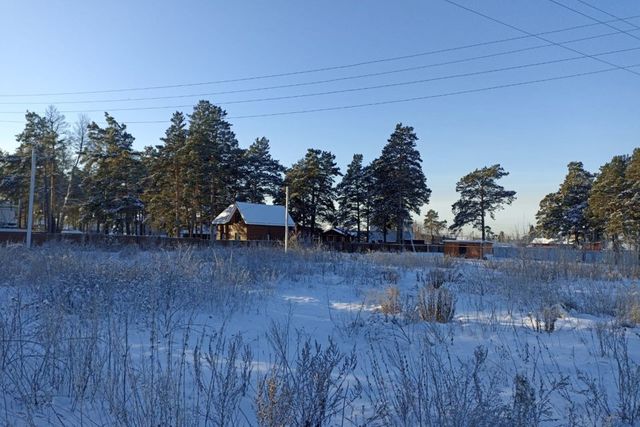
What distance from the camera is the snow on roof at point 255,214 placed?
39.9m

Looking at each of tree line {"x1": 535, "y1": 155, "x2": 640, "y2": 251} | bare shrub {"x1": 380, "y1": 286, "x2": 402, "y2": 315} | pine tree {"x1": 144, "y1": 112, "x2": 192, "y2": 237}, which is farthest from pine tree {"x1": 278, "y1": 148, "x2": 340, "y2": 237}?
bare shrub {"x1": 380, "y1": 286, "x2": 402, "y2": 315}

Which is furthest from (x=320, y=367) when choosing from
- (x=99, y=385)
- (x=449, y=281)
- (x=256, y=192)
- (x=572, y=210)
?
(x=572, y=210)

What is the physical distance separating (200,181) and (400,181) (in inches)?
724

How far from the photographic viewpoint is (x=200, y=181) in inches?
1428

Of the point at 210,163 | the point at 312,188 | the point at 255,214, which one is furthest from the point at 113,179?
the point at 312,188

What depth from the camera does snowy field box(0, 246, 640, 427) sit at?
2.55 m

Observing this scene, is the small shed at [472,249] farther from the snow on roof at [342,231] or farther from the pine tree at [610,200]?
the snow on roof at [342,231]

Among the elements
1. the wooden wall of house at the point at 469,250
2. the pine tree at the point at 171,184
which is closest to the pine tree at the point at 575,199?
the wooden wall of house at the point at 469,250

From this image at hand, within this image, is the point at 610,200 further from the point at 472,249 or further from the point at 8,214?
the point at 8,214

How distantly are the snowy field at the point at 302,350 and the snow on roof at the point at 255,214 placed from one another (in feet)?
96.3

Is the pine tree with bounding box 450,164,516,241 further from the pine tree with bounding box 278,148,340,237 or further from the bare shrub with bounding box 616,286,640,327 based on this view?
the bare shrub with bounding box 616,286,640,327

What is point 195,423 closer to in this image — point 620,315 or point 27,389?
point 27,389

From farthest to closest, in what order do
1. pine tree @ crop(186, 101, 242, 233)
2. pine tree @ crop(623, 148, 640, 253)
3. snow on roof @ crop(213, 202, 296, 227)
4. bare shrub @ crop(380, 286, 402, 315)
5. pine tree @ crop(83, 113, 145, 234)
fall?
snow on roof @ crop(213, 202, 296, 227), pine tree @ crop(83, 113, 145, 234), pine tree @ crop(186, 101, 242, 233), pine tree @ crop(623, 148, 640, 253), bare shrub @ crop(380, 286, 402, 315)

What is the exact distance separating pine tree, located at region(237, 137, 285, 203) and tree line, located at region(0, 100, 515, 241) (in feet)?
0.37
